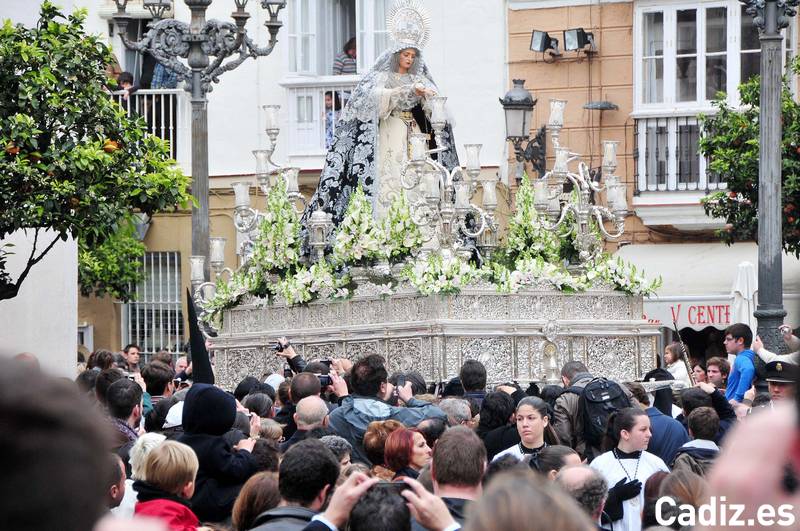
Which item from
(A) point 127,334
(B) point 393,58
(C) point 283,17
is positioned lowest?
(A) point 127,334

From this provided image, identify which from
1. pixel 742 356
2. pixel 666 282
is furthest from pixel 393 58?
pixel 666 282

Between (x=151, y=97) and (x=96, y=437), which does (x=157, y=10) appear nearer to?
(x=151, y=97)

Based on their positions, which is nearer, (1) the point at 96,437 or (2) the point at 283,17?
(1) the point at 96,437

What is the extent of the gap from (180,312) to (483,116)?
18.8 feet

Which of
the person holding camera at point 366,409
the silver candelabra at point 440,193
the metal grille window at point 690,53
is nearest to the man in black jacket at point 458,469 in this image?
the person holding camera at point 366,409

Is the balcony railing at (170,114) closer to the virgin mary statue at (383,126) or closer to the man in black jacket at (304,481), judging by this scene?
the virgin mary statue at (383,126)

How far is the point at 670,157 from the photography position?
22.6 m

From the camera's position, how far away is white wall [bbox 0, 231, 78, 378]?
538 inches

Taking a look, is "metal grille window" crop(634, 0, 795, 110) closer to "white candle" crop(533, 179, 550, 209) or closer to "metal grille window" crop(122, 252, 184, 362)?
"metal grille window" crop(122, 252, 184, 362)

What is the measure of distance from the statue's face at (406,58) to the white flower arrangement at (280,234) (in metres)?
1.54

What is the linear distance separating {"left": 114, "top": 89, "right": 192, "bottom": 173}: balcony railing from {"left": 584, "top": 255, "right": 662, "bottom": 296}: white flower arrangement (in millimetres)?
11336

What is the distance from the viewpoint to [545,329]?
13656 mm

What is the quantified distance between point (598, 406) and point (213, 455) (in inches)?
104

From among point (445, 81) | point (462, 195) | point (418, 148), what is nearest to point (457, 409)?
point (418, 148)
